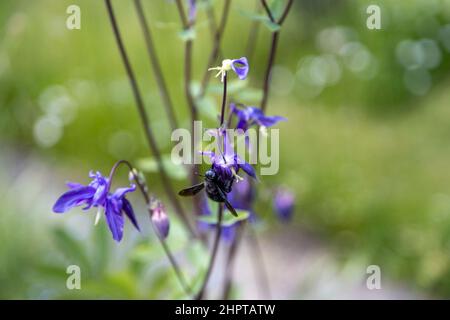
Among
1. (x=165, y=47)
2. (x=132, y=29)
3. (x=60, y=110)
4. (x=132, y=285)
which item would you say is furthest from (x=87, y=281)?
(x=132, y=29)

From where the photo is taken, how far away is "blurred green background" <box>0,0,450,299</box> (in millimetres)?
2365

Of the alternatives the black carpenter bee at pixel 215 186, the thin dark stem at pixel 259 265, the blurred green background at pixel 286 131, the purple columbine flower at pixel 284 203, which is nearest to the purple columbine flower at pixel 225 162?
the black carpenter bee at pixel 215 186

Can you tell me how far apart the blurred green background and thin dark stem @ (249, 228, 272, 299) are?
69 mm

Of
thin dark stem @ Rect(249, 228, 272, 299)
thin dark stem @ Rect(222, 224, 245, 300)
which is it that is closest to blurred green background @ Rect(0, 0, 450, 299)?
thin dark stem @ Rect(249, 228, 272, 299)

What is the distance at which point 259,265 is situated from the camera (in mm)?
2590

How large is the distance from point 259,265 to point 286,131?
2.94 feet

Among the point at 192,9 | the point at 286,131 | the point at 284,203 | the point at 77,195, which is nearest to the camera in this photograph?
the point at 77,195

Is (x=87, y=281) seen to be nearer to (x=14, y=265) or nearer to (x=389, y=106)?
(x=14, y=265)

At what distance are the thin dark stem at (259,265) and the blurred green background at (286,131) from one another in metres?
0.07

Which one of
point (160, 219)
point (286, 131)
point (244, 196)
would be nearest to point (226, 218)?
point (160, 219)

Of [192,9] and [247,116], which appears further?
[192,9]

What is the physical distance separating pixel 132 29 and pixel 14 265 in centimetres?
211

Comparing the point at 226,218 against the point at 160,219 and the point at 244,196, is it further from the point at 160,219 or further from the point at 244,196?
the point at 244,196

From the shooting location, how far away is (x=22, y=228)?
Answer: 2471 mm
